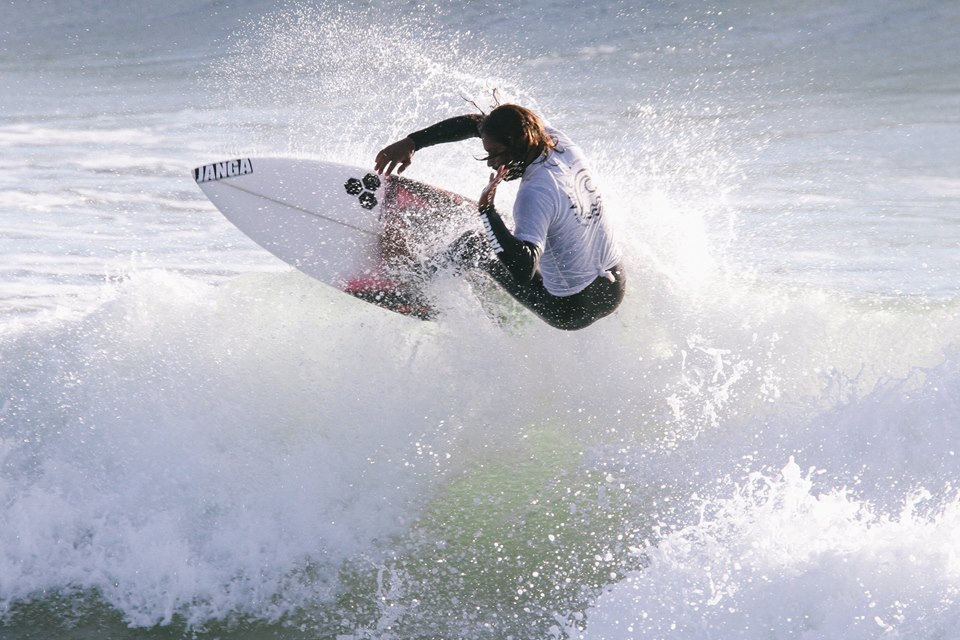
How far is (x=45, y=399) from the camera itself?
525 cm

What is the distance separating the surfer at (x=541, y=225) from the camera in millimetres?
4090

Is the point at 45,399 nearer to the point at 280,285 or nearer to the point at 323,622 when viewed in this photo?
the point at 280,285

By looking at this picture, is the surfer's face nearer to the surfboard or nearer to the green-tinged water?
the surfboard

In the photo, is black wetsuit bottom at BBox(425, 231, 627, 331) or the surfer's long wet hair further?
black wetsuit bottom at BBox(425, 231, 627, 331)

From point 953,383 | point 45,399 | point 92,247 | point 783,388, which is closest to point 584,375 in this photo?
point 783,388

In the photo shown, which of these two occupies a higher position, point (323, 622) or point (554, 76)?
point (554, 76)

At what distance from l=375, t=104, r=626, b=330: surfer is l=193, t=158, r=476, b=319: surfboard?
302mm

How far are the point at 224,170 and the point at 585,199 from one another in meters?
2.43

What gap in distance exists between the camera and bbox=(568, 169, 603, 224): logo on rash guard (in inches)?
171

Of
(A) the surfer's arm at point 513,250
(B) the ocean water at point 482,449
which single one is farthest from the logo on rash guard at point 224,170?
(A) the surfer's arm at point 513,250

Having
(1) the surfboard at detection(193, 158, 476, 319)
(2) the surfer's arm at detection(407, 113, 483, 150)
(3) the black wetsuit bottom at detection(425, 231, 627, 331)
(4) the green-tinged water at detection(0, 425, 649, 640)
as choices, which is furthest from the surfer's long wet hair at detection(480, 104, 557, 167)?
(4) the green-tinged water at detection(0, 425, 649, 640)

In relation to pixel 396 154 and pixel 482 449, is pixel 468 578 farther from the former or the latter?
pixel 396 154

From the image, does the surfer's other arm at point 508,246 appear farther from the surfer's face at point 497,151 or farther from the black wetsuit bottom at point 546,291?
the black wetsuit bottom at point 546,291

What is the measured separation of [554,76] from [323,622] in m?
14.9
